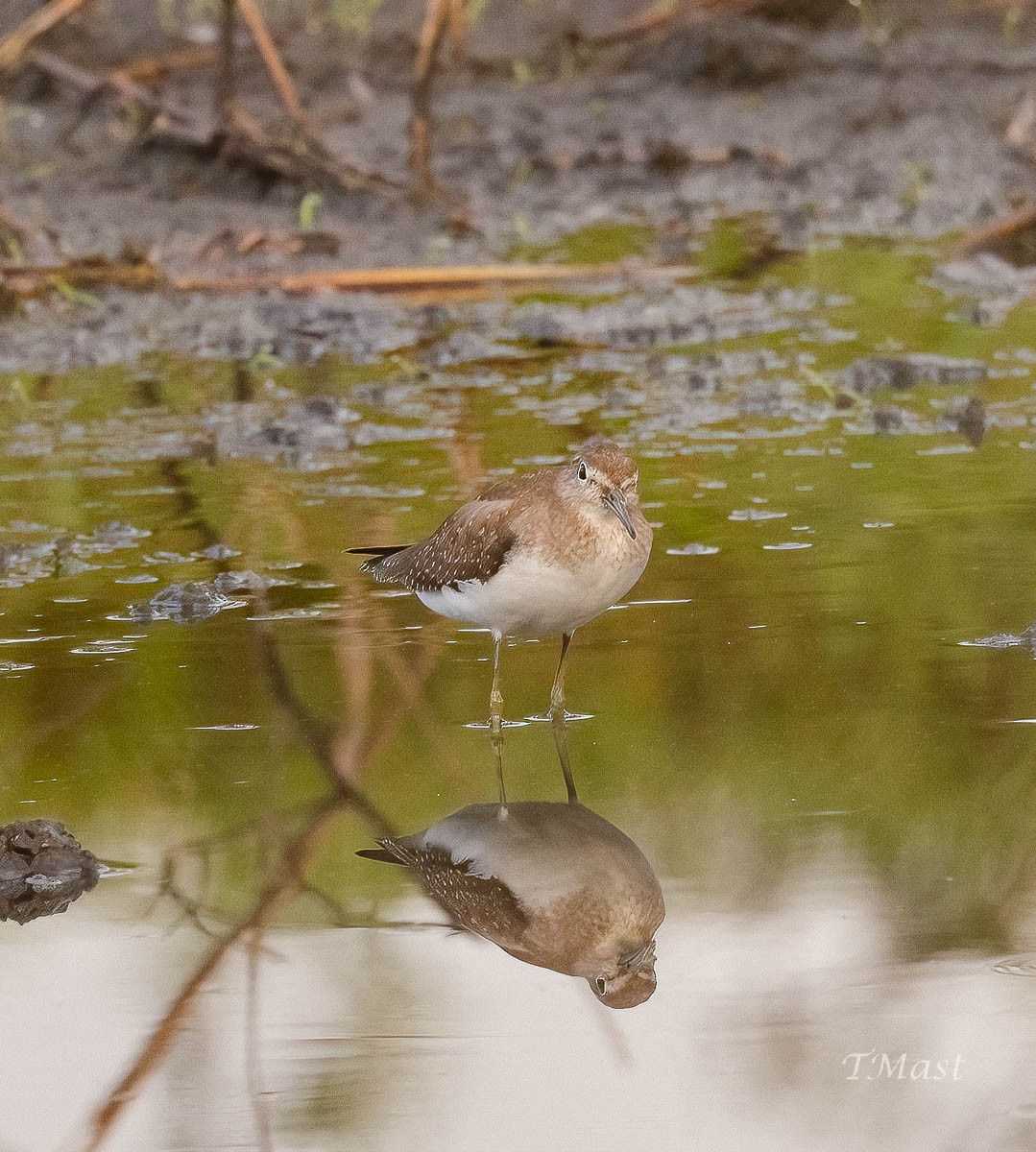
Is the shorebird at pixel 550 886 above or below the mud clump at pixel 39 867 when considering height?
above

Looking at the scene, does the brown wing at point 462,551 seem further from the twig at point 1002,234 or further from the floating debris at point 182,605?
the twig at point 1002,234

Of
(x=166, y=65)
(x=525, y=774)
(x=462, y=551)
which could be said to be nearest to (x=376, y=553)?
(x=462, y=551)

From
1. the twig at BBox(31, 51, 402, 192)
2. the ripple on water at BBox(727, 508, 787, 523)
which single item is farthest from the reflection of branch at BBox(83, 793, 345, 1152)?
the twig at BBox(31, 51, 402, 192)

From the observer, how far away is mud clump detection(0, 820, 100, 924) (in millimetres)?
4480

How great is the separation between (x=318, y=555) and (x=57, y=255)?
5453mm

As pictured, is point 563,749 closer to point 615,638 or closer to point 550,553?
point 550,553

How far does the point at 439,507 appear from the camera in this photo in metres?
7.64

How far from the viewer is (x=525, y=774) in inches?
198

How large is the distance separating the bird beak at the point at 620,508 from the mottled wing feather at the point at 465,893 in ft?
3.60

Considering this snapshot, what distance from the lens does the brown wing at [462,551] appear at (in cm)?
553

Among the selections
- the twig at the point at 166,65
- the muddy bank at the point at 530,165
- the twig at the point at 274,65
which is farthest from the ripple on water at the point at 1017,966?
the twig at the point at 166,65

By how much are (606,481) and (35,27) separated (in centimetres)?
828

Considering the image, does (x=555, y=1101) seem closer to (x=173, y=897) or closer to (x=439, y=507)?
(x=173, y=897)

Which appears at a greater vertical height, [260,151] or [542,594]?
[542,594]
